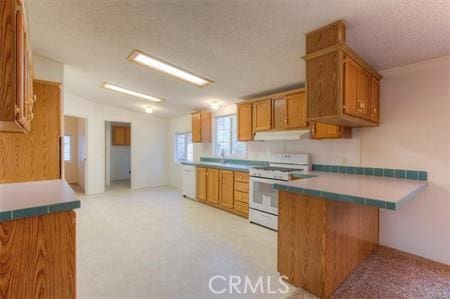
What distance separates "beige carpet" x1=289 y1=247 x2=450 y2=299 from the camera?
80.6 inches

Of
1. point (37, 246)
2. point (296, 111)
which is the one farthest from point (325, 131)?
point (37, 246)

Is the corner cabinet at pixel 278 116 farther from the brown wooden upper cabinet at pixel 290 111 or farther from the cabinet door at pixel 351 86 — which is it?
the cabinet door at pixel 351 86

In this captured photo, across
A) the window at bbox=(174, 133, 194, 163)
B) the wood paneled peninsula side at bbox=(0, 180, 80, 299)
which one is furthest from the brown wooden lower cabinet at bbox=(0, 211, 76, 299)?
the window at bbox=(174, 133, 194, 163)

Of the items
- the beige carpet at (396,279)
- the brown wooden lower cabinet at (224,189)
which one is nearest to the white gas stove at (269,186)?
the brown wooden lower cabinet at (224,189)

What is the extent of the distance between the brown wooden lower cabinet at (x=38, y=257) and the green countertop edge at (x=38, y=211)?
0.05m

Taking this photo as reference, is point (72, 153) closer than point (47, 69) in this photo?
No

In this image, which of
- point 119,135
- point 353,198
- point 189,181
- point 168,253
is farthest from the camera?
point 119,135

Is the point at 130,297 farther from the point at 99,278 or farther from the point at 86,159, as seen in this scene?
the point at 86,159

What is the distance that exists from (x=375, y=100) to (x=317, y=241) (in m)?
1.99

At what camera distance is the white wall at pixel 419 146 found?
2.52m

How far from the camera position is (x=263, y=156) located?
14.9ft

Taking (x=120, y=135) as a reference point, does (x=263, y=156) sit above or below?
below

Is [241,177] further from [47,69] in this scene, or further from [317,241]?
[47,69]

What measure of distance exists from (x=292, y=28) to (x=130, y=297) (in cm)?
288
